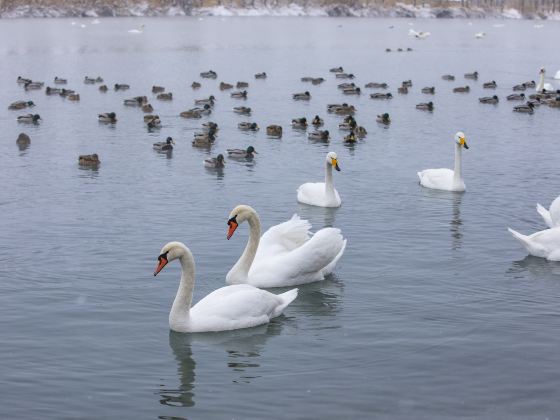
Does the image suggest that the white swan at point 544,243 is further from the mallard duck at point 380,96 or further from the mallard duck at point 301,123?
the mallard duck at point 380,96

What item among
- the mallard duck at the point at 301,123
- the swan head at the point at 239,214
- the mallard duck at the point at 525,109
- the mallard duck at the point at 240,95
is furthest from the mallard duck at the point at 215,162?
the mallard duck at the point at 240,95

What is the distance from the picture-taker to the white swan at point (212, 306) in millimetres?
16094

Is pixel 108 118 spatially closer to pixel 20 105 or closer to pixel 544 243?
pixel 20 105

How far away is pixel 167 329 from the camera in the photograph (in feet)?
54.5

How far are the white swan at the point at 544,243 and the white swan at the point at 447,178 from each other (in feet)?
26.0

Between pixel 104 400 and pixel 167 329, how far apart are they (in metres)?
3.04

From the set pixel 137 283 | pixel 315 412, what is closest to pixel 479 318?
pixel 315 412

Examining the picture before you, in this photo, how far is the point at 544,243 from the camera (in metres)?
21.0

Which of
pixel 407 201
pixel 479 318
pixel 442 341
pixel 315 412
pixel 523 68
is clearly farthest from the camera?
pixel 523 68

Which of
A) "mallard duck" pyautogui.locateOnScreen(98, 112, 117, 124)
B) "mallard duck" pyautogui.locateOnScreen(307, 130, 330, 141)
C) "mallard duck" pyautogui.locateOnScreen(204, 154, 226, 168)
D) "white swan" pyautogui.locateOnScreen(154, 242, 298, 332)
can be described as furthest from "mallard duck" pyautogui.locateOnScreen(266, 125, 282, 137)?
"white swan" pyautogui.locateOnScreen(154, 242, 298, 332)

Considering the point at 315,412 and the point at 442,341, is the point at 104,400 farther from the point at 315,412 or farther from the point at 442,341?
the point at 442,341

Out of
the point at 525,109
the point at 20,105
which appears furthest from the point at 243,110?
the point at 525,109

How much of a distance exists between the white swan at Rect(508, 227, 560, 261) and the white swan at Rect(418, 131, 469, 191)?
7.94m

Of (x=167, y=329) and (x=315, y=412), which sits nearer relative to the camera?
(x=315, y=412)
